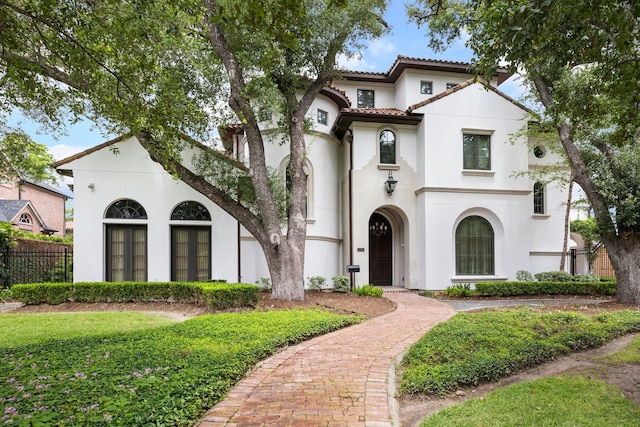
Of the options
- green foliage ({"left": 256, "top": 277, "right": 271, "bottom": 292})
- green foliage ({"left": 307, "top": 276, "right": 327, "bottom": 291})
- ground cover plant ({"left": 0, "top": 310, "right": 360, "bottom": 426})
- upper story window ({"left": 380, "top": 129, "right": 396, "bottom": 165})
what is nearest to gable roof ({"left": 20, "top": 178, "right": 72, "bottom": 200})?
green foliage ({"left": 256, "top": 277, "right": 271, "bottom": 292})

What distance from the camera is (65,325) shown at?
847 centimetres

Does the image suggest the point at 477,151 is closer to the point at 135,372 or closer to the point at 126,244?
the point at 126,244

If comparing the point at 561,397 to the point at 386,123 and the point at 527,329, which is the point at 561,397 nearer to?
the point at 527,329

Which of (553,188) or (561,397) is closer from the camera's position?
(561,397)

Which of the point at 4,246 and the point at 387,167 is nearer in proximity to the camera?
the point at 4,246

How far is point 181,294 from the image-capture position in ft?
37.8

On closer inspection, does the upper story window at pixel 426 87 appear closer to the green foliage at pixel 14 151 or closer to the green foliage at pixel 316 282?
the green foliage at pixel 316 282

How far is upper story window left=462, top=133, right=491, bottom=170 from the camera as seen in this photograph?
15.5 meters

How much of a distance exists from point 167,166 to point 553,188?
15671 mm

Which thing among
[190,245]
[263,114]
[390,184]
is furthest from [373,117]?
[190,245]

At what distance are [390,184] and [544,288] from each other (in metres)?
6.85

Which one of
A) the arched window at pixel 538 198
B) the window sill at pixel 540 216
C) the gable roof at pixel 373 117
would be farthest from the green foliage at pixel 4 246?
the arched window at pixel 538 198

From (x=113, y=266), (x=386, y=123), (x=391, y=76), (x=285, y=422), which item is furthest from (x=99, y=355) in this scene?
(x=391, y=76)

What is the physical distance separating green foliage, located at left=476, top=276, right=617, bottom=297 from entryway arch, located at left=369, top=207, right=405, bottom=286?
12.8 feet
